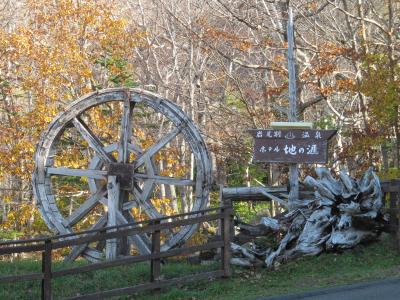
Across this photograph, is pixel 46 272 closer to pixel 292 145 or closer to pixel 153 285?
pixel 153 285

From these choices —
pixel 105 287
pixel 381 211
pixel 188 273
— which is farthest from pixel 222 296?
pixel 381 211

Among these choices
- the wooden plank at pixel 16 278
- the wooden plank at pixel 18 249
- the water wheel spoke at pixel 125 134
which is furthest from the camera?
the water wheel spoke at pixel 125 134

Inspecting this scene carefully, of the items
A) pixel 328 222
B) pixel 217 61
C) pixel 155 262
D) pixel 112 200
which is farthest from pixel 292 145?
pixel 217 61

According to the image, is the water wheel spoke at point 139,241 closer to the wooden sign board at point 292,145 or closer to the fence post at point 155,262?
the wooden sign board at point 292,145

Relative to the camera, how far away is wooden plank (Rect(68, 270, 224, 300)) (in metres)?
8.83

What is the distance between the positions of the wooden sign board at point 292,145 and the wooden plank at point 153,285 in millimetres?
2799

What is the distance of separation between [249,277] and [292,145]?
110 inches

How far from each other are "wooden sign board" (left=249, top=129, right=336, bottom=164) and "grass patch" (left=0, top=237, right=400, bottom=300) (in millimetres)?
1781

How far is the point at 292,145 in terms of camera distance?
12086mm

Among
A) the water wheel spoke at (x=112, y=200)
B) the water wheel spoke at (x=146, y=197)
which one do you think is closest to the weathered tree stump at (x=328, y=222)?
the water wheel spoke at (x=146, y=197)

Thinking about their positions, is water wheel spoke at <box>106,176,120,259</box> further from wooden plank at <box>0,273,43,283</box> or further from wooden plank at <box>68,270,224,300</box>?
wooden plank at <box>0,273,43,283</box>

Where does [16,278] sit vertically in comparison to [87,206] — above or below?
below

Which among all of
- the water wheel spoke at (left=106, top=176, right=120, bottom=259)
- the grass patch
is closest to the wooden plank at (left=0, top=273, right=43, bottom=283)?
the grass patch

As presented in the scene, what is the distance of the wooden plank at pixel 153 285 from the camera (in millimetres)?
8828
